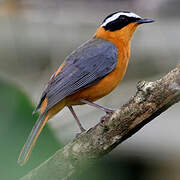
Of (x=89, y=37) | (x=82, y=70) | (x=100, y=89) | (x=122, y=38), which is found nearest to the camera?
(x=100, y=89)

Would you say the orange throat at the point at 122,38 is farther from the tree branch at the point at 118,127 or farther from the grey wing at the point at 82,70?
the tree branch at the point at 118,127

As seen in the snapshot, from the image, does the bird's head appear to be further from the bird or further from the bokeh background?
the bokeh background

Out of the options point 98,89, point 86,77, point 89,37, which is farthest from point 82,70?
point 89,37

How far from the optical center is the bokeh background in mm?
6465

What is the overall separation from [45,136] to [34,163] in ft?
0.90

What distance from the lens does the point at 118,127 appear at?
2326 mm

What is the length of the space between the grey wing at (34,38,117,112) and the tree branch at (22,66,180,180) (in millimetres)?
679

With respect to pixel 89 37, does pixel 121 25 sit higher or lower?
higher

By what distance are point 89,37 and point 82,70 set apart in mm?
4854

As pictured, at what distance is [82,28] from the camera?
8.62 m

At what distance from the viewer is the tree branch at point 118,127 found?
211 cm

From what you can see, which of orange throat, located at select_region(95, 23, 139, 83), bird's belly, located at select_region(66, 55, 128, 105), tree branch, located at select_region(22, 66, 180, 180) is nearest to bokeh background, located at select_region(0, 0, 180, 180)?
orange throat, located at select_region(95, 23, 139, 83)

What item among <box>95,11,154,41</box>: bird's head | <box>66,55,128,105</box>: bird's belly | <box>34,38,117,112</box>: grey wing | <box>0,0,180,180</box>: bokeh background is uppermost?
<box>95,11,154,41</box>: bird's head

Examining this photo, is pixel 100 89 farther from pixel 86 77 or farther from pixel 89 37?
pixel 89 37
